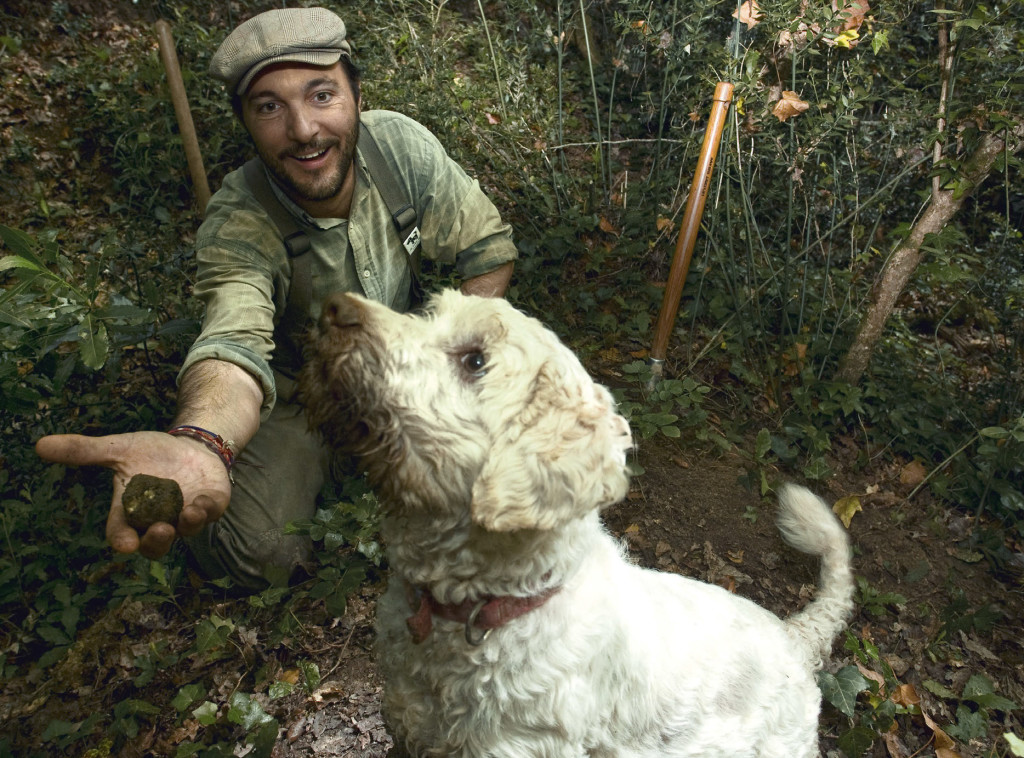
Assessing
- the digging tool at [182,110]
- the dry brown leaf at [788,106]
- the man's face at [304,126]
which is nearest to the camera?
the man's face at [304,126]

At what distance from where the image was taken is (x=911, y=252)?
413 centimetres

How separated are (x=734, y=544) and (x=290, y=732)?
2.60 m

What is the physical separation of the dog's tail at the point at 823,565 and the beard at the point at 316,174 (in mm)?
2786

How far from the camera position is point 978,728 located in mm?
2990

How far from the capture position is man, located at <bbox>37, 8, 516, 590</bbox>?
8.68ft

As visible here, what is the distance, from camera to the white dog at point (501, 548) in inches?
72.3

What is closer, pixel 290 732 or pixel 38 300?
pixel 290 732

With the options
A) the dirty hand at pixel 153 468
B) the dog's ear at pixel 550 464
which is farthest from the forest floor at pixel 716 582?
the dog's ear at pixel 550 464

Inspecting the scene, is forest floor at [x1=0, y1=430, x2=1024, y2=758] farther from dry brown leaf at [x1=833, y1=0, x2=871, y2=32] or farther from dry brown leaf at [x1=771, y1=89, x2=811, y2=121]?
dry brown leaf at [x1=833, y1=0, x2=871, y2=32]

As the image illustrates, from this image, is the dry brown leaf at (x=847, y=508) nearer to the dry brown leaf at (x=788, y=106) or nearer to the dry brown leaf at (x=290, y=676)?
the dry brown leaf at (x=788, y=106)

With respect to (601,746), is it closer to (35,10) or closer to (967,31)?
(967,31)

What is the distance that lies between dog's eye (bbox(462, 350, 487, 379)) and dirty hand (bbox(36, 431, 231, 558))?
864mm

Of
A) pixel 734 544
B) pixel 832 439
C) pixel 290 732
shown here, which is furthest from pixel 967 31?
pixel 290 732

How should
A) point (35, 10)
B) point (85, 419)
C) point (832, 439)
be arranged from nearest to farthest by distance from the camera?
point (85, 419), point (832, 439), point (35, 10)
